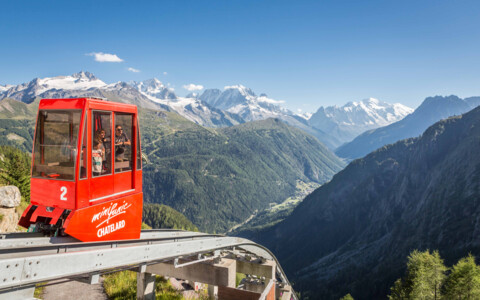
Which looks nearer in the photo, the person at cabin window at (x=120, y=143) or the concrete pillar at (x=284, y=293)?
the person at cabin window at (x=120, y=143)

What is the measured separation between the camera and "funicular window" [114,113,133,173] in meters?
12.1

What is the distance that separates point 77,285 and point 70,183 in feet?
30.8

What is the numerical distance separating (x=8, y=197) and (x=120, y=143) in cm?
1836

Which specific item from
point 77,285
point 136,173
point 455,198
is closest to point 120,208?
point 136,173

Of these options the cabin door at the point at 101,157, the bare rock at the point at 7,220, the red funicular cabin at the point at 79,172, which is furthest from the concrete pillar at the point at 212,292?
the bare rock at the point at 7,220

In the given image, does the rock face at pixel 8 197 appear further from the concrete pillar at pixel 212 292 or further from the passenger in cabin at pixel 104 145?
the concrete pillar at pixel 212 292

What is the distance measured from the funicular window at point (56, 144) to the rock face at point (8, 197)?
16.5 m

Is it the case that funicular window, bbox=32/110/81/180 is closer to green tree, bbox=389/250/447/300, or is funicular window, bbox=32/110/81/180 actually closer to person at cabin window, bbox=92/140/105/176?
person at cabin window, bbox=92/140/105/176

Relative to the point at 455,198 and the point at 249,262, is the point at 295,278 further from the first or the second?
the point at 249,262

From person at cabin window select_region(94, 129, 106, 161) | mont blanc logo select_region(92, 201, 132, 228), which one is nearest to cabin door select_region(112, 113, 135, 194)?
person at cabin window select_region(94, 129, 106, 161)

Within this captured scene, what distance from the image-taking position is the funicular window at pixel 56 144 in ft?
34.1

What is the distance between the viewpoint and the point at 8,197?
23.3 meters

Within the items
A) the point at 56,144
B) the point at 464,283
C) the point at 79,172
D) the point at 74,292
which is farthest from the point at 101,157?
the point at 464,283

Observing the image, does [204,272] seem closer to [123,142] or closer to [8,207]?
[123,142]
